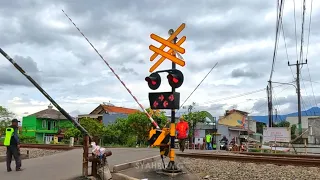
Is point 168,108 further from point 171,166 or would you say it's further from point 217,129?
point 217,129

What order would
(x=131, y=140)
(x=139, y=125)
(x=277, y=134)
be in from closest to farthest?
1. (x=277, y=134)
2. (x=131, y=140)
3. (x=139, y=125)

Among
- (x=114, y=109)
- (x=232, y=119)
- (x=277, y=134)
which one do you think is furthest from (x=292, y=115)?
(x=277, y=134)

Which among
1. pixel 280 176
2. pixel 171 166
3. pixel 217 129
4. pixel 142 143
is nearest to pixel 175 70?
pixel 171 166

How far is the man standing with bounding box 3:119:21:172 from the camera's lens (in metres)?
11.2

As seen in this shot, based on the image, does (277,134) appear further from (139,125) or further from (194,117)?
(194,117)

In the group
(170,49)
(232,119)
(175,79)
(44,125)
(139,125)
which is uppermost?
(170,49)

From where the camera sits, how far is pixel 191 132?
43750 millimetres

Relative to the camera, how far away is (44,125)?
65.9m

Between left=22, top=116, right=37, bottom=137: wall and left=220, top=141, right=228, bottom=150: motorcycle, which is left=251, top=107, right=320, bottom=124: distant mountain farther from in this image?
left=22, top=116, right=37, bottom=137: wall

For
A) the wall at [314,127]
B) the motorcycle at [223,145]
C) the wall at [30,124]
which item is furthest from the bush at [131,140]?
the wall at [30,124]

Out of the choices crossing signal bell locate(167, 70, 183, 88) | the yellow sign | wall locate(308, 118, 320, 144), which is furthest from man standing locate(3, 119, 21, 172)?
wall locate(308, 118, 320, 144)

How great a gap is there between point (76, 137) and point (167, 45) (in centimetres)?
3534

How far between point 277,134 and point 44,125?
4945cm

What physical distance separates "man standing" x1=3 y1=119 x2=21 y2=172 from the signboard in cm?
1907
